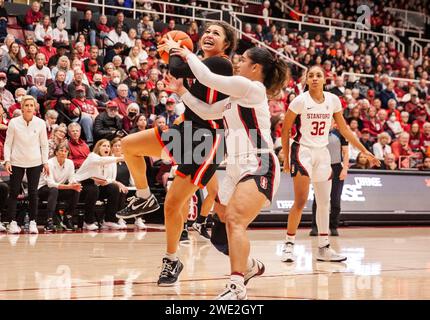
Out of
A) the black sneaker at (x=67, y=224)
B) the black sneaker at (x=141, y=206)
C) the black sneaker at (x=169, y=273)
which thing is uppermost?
the black sneaker at (x=141, y=206)

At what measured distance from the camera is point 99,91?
14711 millimetres

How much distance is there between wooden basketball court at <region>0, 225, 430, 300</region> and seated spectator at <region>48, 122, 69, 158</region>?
1.90 metres

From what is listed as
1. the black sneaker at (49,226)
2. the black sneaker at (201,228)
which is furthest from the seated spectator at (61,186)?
the black sneaker at (201,228)

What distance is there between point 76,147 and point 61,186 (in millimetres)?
1220

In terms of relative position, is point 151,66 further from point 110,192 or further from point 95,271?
point 95,271

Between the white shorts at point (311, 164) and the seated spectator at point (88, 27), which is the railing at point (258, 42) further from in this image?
the white shorts at point (311, 164)

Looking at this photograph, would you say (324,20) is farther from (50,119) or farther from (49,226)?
(49,226)

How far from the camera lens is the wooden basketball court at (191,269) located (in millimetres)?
5551

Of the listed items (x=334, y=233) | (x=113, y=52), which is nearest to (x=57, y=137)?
(x=113, y=52)

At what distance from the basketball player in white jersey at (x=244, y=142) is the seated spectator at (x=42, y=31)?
10.9 meters

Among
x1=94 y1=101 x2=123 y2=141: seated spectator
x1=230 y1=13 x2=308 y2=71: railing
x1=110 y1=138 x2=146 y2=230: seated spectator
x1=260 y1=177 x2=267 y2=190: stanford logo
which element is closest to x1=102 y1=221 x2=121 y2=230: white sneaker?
x1=110 y1=138 x2=146 y2=230: seated spectator

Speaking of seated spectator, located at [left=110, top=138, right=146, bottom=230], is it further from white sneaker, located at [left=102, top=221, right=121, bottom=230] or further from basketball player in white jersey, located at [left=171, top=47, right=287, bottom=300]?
basketball player in white jersey, located at [left=171, top=47, right=287, bottom=300]

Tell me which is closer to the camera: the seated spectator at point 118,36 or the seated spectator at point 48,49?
the seated spectator at point 48,49

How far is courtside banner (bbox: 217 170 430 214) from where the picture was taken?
46.6ft
